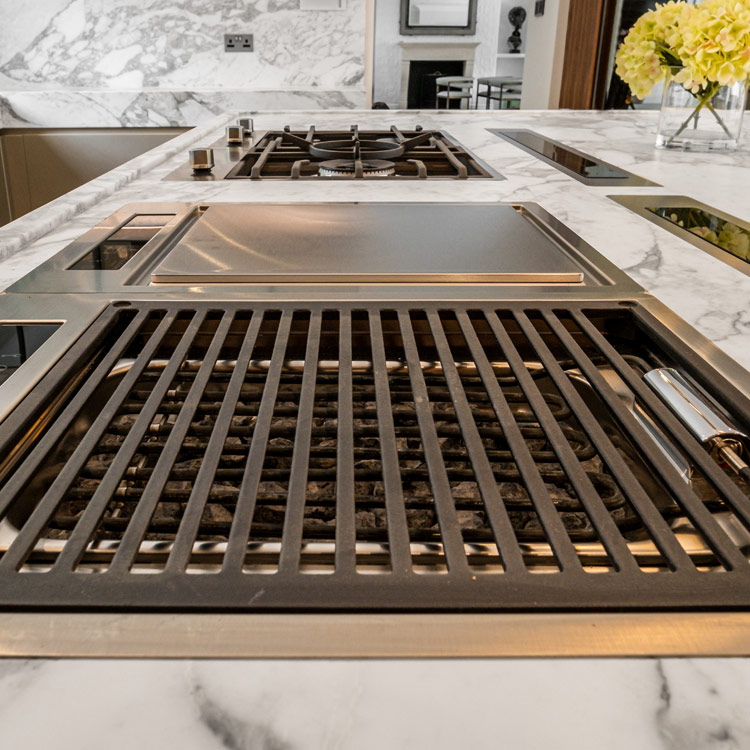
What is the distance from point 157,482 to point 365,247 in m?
0.42

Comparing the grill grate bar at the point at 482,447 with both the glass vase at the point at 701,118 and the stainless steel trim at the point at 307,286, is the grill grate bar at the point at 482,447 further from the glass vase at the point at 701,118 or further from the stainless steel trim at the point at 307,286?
the glass vase at the point at 701,118

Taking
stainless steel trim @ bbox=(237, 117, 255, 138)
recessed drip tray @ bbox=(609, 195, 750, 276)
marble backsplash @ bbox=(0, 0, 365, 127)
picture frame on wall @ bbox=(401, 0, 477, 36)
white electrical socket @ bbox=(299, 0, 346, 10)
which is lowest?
recessed drip tray @ bbox=(609, 195, 750, 276)

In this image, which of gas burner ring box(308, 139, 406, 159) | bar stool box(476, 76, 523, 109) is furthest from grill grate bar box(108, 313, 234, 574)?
bar stool box(476, 76, 523, 109)

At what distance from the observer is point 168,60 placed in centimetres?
288

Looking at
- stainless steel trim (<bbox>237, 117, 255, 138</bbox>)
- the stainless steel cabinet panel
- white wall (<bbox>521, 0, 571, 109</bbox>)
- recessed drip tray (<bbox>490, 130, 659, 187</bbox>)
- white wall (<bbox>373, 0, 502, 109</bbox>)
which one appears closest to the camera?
recessed drip tray (<bbox>490, 130, 659, 187</bbox>)

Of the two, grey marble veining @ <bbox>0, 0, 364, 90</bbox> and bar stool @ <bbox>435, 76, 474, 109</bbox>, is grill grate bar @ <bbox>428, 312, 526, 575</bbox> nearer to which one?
grey marble veining @ <bbox>0, 0, 364, 90</bbox>

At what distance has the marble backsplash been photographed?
271cm

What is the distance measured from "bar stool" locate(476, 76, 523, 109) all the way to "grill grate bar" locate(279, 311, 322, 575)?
646cm

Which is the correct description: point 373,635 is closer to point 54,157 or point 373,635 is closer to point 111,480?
point 111,480

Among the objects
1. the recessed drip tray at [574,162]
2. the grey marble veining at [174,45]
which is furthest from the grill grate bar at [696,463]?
the grey marble veining at [174,45]

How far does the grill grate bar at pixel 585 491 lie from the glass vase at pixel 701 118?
45.3 inches

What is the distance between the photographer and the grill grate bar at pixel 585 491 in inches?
11.4

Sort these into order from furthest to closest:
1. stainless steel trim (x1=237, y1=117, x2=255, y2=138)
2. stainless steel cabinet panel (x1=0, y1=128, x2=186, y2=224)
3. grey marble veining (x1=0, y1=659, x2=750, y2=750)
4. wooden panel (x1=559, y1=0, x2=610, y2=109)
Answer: wooden panel (x1=559, y1=0, x2=610, y2=109)
stainless steel cabinet panel (x1=0, y1=128, x2=186, y2=224)
stainless steel trim (x1=237, y1=117, x2=255, y2=138)
grey marble veining (x1=0, y1=659, x2=750, y2=750)

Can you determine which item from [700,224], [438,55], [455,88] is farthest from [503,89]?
[700,224]
